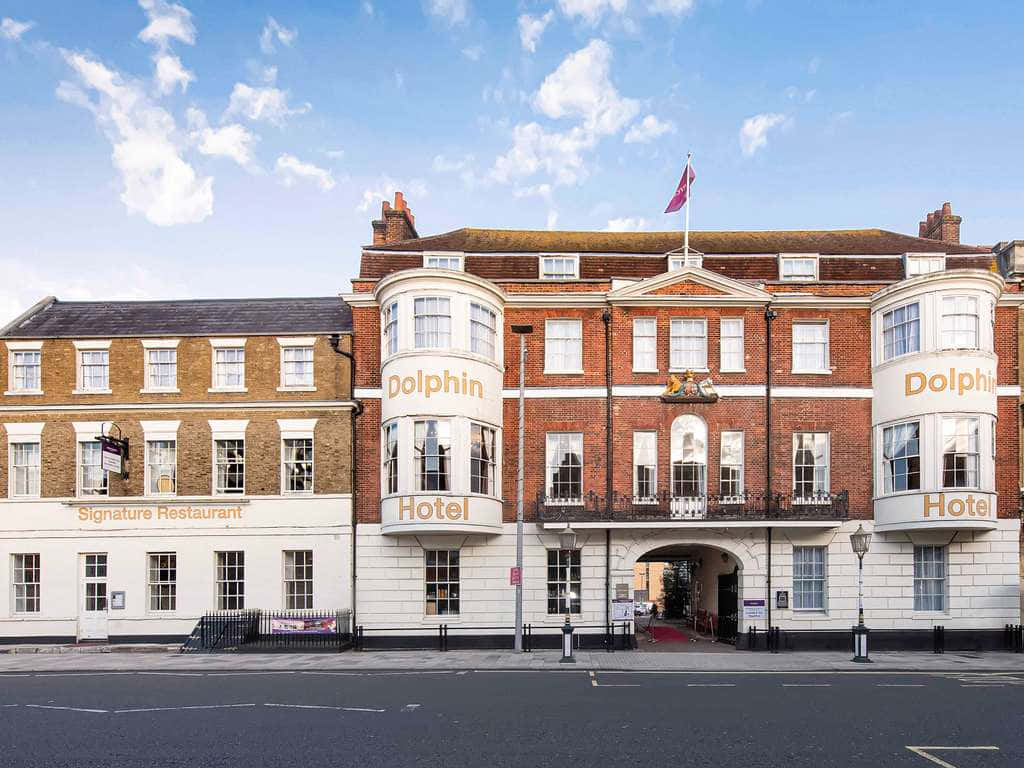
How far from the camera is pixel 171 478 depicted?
2583 centimetres

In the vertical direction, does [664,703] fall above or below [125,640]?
above

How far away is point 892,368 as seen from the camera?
24516 mm

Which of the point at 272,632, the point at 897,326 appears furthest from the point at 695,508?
the point at 272,632

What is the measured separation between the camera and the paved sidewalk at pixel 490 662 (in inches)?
783

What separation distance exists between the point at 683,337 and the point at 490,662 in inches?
443

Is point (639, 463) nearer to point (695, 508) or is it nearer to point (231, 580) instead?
point (695, 508)

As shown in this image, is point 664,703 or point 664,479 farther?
point 664,479

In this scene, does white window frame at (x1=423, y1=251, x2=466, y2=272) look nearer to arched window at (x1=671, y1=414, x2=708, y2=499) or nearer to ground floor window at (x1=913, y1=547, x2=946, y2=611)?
arched window at (x1=671, y1=414, x2=708, y2=499)

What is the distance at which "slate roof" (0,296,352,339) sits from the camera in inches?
1039

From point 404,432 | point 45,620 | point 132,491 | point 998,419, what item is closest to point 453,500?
point 404,432

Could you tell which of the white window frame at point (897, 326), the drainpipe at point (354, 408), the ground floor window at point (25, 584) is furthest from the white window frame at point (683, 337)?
the ground floor window at point (25, 584)

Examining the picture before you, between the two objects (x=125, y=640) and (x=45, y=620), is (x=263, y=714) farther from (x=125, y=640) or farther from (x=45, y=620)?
(x=45, y=620)

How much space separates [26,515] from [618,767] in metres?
23.1

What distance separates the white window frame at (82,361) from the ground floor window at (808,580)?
71.9 feet
